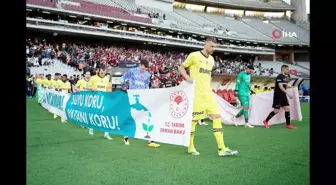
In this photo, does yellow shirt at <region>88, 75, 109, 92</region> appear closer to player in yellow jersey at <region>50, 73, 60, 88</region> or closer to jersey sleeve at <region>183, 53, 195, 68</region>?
jersey sleeve at <region>183, 53, 195, 68</region>

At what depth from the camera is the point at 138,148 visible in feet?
17.6

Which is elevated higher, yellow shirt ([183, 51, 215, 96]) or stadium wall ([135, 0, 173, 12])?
stadium wall ([135, 0, 173, 12])

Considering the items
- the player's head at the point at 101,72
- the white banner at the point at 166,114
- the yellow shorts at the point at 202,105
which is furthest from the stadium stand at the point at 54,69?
the yellow shorts at the point at 202,105

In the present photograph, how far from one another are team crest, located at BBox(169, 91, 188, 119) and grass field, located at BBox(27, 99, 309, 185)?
2.05 ft

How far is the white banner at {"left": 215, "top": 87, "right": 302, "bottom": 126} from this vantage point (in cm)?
932

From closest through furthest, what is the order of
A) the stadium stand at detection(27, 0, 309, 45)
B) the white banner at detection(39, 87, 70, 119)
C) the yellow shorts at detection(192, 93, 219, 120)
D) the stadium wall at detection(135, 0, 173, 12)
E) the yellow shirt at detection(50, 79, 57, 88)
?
1. the yellow shorts at detection(192, 93, 219, 120)
2. the white banner at detection(39, 87, 70, 119)
3. the yellow shirt at detection(50, 79, 57, 88)
4. the stadium stand at detection(27, 0, 309, 45)
5. the stadium wall at detection(135, 0, 173, 12)

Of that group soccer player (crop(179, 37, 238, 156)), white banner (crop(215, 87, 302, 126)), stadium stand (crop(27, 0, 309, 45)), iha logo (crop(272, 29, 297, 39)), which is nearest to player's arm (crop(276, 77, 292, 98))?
white banner (crop(215, 87, 302, 126))

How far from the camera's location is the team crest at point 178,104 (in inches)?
184

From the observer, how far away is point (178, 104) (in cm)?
478
